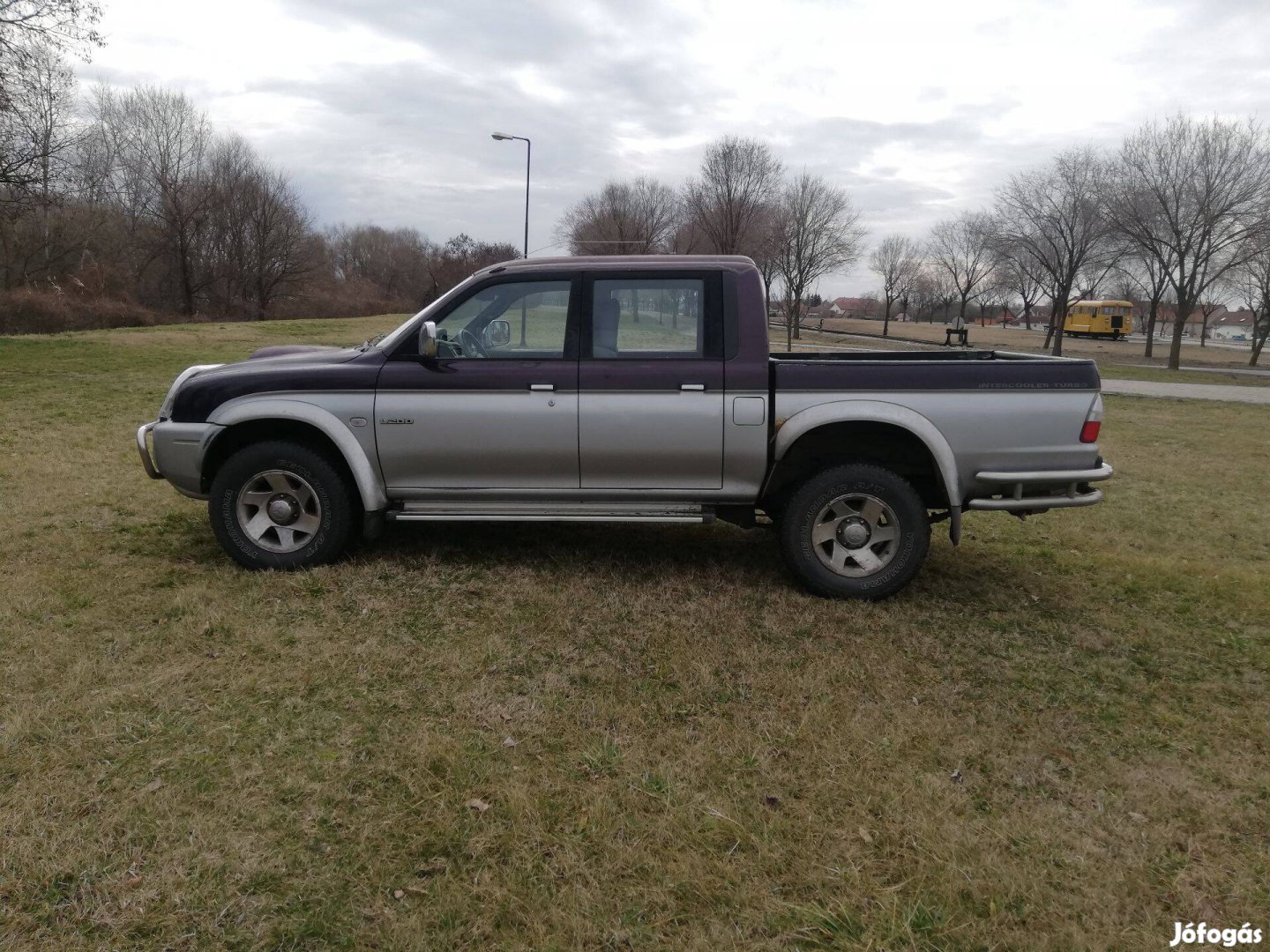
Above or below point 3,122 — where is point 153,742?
below

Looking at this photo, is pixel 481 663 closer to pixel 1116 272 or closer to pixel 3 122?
pixel 3 122

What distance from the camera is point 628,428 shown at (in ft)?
15.8

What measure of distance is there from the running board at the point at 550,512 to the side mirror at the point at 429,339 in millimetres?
904

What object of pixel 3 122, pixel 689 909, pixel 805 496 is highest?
pixel 3 122

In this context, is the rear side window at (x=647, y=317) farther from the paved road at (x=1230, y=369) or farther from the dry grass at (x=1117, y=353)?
the paved road at (x=1230, y=369)

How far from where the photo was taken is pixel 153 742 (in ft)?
10.5

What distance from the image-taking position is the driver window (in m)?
4.93

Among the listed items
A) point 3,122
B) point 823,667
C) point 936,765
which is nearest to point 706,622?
point 823,667

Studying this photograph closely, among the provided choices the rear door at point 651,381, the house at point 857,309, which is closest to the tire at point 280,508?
the rear door at point 651,381

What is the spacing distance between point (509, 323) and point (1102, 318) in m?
66.8

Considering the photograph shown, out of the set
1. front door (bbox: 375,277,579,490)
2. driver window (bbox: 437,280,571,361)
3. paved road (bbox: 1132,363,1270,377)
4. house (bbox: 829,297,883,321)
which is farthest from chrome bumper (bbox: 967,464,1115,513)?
house (bbox: 829,297,883,321)

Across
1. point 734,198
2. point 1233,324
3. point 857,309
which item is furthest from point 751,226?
point 1233,324

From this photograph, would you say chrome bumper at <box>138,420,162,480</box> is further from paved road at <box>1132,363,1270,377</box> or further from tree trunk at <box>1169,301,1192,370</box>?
tree trunk at <box>1169,301,1192,370</box>

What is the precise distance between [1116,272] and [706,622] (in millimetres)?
50807
